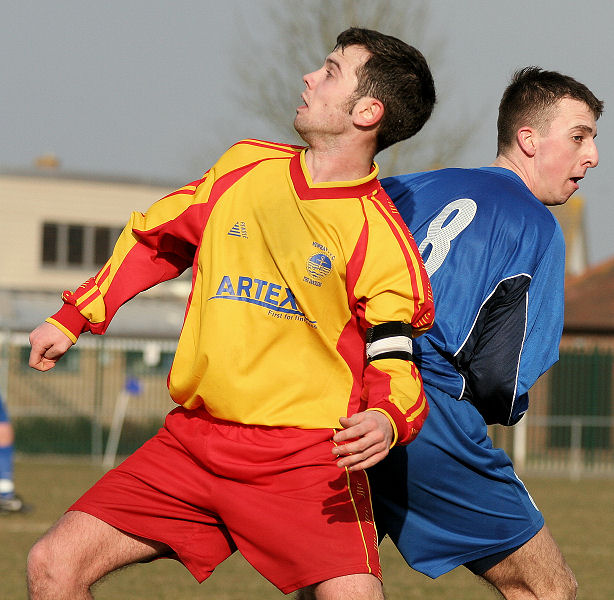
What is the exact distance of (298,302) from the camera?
3697 mm

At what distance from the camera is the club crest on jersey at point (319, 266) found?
3.67 m

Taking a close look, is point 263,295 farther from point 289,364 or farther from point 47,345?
point 47,345

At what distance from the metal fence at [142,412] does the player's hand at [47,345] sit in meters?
18.5

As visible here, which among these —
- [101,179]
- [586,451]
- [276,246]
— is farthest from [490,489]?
[101,179]

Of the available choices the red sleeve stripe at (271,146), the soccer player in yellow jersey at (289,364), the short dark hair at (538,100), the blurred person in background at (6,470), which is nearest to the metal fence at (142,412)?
the blurred person in background at (6,470)

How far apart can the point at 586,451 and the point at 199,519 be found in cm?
1987

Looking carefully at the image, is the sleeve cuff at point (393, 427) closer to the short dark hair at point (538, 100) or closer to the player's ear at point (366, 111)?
the player's ear at point (366, 111)

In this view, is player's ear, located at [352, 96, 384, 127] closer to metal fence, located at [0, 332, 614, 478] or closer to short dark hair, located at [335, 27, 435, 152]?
short dark hair, located at [335, 27, 435, 152]

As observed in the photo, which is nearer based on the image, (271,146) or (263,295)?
(263,295)

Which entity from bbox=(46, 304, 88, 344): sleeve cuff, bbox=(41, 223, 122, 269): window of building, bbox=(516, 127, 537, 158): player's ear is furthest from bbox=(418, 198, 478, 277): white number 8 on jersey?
bbox=(41, 223, 122, 269): window of building

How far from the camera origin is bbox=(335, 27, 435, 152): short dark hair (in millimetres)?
3848

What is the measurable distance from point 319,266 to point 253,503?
0.73 m

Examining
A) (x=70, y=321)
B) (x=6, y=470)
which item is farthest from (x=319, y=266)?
(x=6, y=470)

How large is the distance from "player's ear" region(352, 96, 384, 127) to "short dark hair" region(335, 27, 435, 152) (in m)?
0.02
